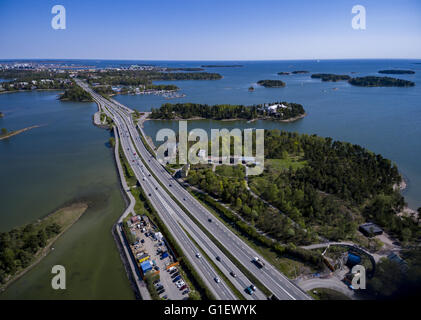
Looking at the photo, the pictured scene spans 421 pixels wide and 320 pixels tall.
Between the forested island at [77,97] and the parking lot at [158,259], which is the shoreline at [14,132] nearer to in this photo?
the forested island at [77,97]

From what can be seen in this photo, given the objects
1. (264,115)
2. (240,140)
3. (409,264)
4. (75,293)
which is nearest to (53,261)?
(75,293)

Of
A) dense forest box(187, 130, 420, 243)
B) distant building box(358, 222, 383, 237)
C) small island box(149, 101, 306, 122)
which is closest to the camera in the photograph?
distant building box(358, 222, 383, 237)

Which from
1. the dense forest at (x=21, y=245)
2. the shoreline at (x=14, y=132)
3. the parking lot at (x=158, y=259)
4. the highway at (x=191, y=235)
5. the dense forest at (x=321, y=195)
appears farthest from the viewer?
the shoreline at (x=14, y=132)

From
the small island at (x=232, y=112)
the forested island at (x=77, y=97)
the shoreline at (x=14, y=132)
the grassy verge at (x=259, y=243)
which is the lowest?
the grassy verge at (x=259, y=243)

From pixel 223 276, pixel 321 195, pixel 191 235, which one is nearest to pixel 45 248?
pixel 191 235

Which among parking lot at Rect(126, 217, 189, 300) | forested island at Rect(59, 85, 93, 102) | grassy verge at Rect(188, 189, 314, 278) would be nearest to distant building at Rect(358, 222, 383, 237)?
grassy verge at Rect(188, 189, 314, 278)

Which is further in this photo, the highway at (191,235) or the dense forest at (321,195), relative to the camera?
the dense forest at (321,195)

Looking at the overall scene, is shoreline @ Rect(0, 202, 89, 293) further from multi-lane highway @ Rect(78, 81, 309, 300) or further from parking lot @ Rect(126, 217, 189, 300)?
multi-lane highway @ Rect(78, 81, 309, 300)

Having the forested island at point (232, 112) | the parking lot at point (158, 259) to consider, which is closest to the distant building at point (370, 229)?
the parking lot at point (158, 259)
